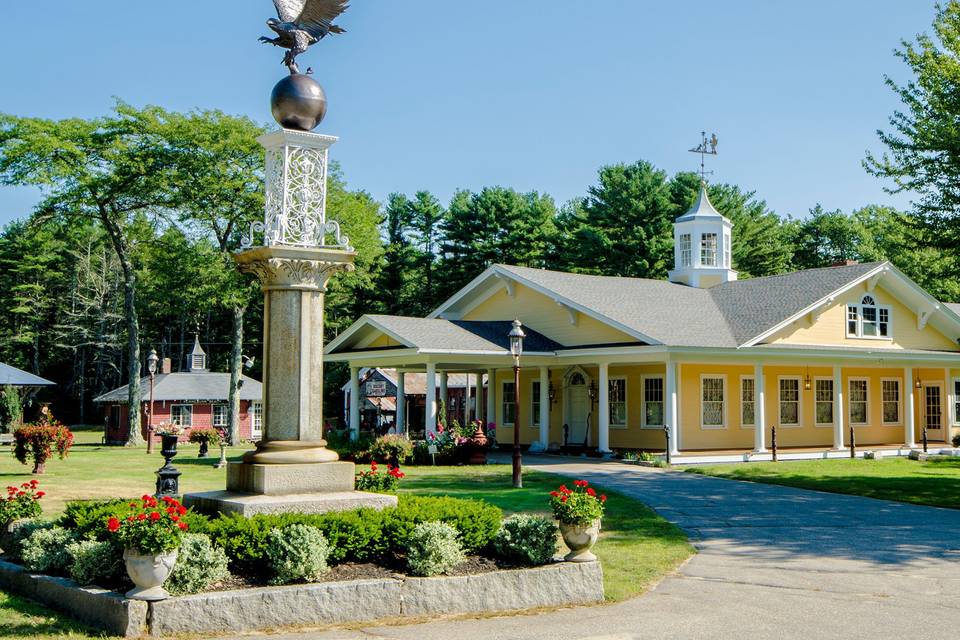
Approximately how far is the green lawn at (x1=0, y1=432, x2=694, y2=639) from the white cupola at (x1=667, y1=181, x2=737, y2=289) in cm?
1449

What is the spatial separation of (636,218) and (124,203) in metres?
28.6

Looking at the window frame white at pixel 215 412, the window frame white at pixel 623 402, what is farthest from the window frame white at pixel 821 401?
the window frame white at pixel 215 412

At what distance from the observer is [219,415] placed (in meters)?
47.0

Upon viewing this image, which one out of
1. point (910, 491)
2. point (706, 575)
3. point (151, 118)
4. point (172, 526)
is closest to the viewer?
point (172, 526)

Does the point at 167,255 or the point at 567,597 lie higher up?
the point at 167,255

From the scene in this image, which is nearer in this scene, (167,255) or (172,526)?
(172,526)

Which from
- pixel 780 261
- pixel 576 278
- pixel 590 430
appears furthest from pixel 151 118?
pixel 780 261

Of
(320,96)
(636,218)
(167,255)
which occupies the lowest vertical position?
(320,96)

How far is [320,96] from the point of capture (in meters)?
10.5

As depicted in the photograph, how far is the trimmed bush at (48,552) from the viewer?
895 cm

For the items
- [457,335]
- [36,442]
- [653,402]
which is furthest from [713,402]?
[36,442]

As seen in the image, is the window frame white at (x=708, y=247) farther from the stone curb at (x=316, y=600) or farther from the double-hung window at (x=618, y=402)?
the stone curb at (x=316, y=600)

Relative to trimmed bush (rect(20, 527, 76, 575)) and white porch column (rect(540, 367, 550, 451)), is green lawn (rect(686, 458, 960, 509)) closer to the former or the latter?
white porch column (rect(540, 367, 550, 451))

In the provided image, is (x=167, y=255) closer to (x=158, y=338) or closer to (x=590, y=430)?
(x=590, y=430)
